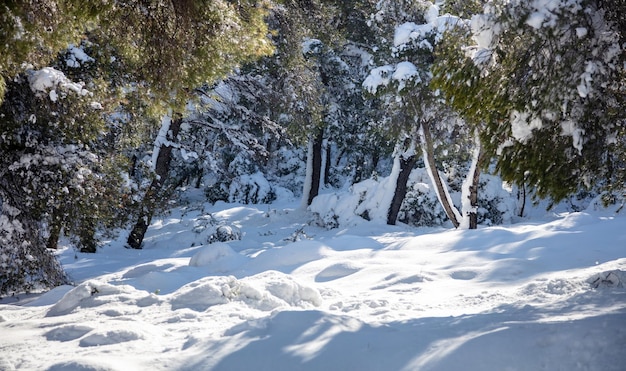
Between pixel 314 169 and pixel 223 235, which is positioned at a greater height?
pixel 314 169

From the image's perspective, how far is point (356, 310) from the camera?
5.58m

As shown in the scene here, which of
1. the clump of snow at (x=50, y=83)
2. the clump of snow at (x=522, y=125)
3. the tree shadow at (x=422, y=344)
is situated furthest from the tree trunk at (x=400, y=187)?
the tree shadow at (x=422, y=344)

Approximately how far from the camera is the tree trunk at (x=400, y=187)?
54.5ft

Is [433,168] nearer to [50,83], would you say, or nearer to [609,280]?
[609,280]

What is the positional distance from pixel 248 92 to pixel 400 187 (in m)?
→ 6.19

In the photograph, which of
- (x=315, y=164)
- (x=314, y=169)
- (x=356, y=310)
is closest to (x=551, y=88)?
(x=356, y=310)

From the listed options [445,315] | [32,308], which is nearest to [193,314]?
[445,315]

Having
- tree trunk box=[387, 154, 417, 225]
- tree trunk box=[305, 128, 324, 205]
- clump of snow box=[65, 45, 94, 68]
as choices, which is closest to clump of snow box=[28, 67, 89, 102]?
clump of snow box=[65, 45, 94, 68]

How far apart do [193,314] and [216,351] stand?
1.59 metres

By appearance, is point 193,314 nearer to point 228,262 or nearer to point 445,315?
point 445,315

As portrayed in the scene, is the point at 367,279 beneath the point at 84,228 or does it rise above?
beneath

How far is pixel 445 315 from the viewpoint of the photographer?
5004 millimetres

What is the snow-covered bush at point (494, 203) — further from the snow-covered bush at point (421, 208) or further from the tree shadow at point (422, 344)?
the tree shadow at point (422, 344)

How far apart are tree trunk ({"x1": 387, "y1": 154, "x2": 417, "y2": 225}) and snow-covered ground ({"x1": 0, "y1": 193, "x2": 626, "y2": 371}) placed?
623cm
